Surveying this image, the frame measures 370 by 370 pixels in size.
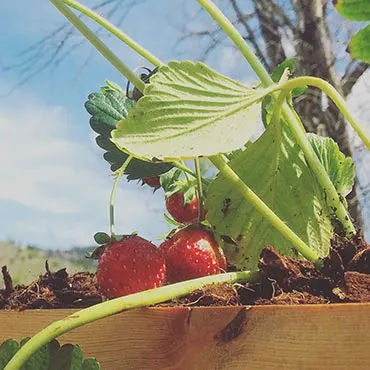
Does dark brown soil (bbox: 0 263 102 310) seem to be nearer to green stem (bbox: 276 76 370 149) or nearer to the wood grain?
the wood grain

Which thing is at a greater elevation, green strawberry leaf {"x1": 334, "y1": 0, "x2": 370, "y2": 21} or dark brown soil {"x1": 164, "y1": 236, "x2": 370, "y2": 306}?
green strawberry leaf {"x1": 334, "y1": 0, "x2": 370, "y2": 21}

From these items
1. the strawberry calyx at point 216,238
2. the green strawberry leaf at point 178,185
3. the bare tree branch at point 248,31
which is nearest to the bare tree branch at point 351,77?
the bare tree branch at point 248,31

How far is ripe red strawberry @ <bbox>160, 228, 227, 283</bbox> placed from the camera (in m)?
0.52

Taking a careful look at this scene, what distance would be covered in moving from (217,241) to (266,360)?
0.16 metres

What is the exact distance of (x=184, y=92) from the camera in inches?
18.1

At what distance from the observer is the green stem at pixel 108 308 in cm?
39

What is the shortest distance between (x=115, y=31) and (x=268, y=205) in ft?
0.51

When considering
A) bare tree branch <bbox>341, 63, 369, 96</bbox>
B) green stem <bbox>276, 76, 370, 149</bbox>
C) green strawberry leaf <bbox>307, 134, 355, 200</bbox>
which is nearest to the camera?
green stem <bbox>276, 76, 370, 149</bbox>

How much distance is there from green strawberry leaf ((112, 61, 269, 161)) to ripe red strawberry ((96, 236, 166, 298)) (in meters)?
0.11

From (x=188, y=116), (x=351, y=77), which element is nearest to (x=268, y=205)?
(x=188, y=116)

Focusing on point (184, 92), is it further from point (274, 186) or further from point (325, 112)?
point (325, 112)

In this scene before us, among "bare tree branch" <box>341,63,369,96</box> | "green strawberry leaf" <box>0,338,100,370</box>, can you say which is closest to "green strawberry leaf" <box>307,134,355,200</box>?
"green strawberry leaf" <box>0,338,100,370</box>

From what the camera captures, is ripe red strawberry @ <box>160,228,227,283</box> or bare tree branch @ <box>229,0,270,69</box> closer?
ripe red strawberry @ <box>160,228,227,283</box>

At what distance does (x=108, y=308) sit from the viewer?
407 mm
